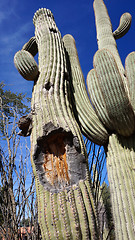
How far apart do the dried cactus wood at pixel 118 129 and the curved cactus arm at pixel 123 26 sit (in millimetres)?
1840

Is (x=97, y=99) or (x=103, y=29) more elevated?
(x=103, y=29)

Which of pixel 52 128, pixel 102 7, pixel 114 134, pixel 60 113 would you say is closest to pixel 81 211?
pixel 52 128

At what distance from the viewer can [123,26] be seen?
4.38 m

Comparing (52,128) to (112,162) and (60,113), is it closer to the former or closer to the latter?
(60,113)

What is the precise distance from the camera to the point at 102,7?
4512mm

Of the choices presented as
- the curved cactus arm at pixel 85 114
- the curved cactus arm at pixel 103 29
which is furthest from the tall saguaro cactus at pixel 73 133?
the curved cactus arm at pixel 103 29

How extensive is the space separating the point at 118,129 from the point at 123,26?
2.91 meters

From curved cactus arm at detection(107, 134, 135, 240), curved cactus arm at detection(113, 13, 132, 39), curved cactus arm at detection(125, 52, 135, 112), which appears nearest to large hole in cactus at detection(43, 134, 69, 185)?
curved cactus arm at detection(107, 134, 135, 240)

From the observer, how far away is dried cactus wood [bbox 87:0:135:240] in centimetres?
217

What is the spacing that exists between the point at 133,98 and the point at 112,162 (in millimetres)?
849

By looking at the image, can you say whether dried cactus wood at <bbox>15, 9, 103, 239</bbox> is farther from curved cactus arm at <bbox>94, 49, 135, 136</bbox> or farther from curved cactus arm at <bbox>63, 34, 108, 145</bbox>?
curved cactus arm at <bbox>94, 49, 135, 136</bbox>

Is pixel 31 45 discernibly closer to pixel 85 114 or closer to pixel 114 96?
pixel 85 114

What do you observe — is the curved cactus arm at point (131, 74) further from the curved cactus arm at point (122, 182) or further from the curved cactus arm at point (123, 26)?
the curved cactus arm at point (123, 26)

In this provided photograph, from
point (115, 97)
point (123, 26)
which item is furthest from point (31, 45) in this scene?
point (123, 26)
